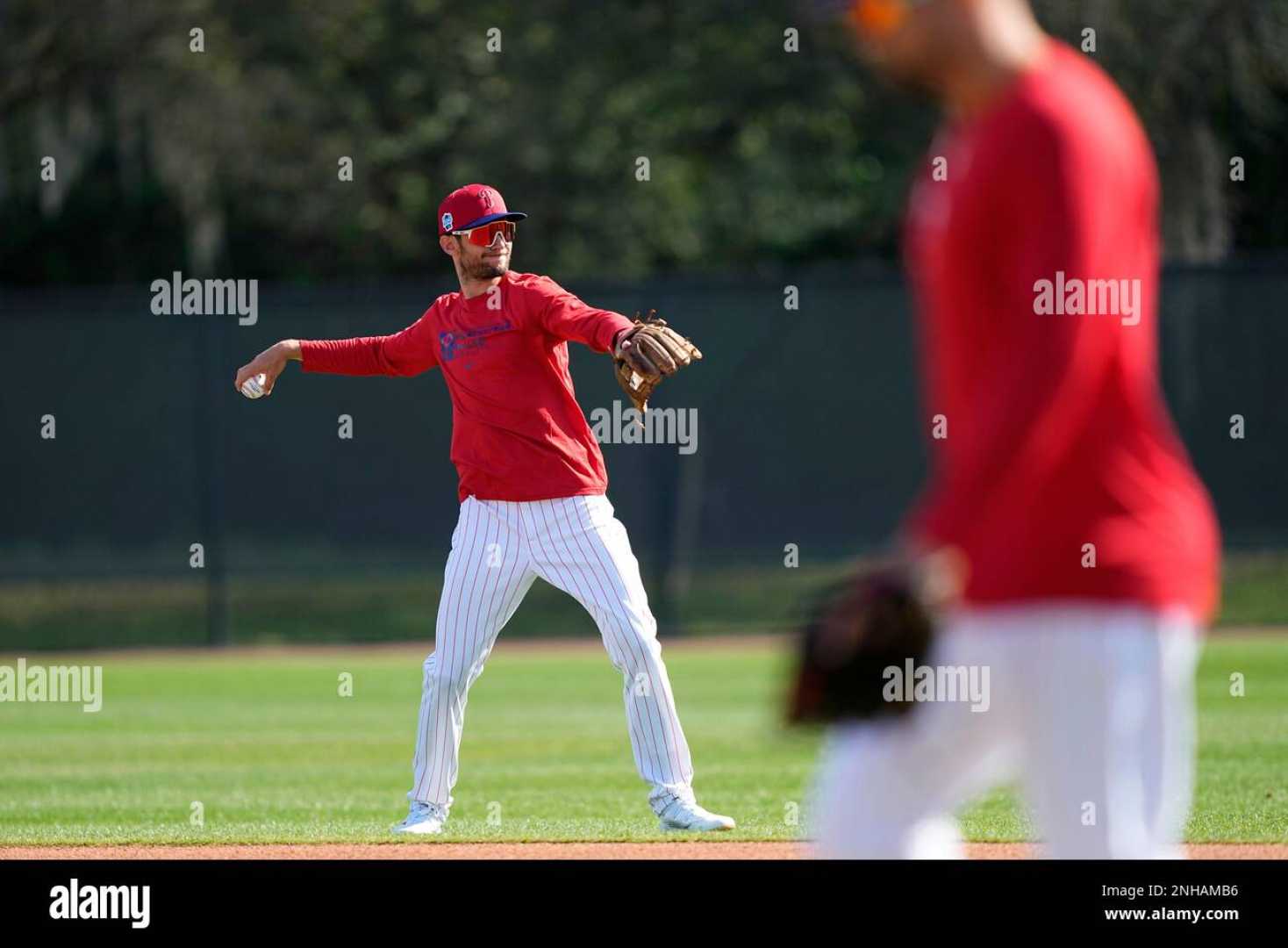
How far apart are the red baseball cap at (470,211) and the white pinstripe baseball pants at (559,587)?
1036 mm

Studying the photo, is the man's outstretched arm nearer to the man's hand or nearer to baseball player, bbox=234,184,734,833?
the man's hand

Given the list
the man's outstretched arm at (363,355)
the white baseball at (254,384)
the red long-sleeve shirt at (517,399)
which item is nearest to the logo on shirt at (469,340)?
the red long-sleeve shirt at (517,399)

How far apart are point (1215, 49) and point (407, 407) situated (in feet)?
35.4

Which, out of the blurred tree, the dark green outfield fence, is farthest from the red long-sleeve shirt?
the blurred tree

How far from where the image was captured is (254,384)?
7.85 metres

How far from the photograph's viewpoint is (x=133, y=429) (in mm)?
19750

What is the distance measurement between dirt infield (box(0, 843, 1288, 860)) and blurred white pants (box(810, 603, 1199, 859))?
373 cm

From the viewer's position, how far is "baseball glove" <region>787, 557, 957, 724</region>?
127 inches

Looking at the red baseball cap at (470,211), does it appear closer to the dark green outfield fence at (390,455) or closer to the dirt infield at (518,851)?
the dirt infield at (518,851)

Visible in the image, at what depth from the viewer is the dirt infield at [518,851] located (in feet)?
23.4

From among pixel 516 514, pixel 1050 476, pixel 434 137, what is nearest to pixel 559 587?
pixel 516 514

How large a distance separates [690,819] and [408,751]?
178 inches
